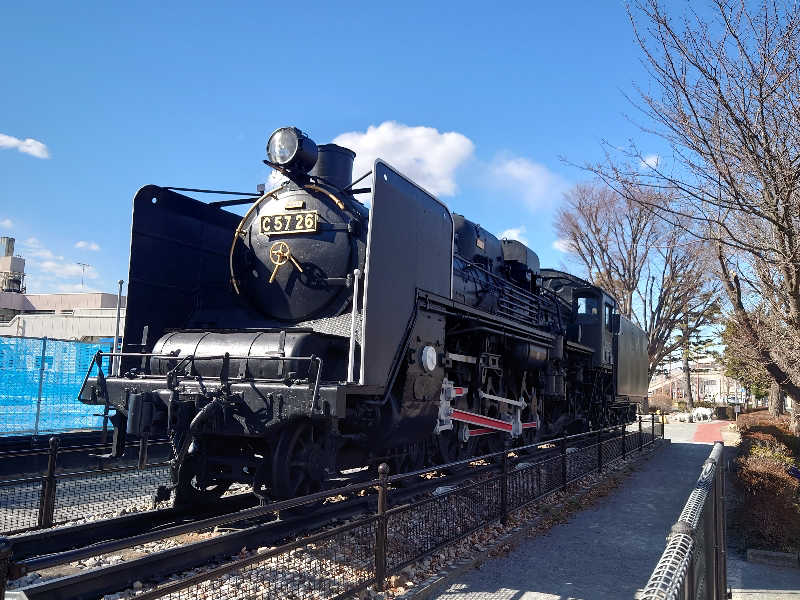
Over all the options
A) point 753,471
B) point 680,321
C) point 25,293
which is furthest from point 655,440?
point 25,293

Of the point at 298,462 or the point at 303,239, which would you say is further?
the point at 303,239

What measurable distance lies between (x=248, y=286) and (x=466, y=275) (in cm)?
319

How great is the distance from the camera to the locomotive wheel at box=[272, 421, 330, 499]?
5312mm

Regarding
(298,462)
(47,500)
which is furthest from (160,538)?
(47,500)

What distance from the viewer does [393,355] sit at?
5.80 m

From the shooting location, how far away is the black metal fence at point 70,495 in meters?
5.91

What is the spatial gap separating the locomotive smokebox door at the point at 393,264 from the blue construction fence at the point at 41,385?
6877mm

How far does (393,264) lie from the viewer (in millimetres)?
5863

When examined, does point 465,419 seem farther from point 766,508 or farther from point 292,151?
point 292,151

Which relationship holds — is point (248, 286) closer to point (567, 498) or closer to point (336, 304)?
point (336, 304)

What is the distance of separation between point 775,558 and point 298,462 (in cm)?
505

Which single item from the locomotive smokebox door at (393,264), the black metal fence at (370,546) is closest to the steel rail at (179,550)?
the black metal fence at (370,546)

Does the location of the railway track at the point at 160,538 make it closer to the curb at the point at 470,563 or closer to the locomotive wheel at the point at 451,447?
the locomotive wheel at the point at 451,447

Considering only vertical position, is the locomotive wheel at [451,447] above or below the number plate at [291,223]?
below
